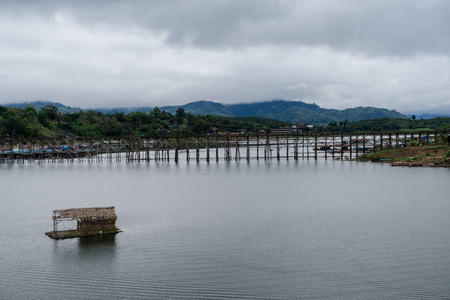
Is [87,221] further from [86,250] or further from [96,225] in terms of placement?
[86,250]

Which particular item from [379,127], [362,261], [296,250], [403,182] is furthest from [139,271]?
[379,127]

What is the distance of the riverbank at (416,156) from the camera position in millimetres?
64438

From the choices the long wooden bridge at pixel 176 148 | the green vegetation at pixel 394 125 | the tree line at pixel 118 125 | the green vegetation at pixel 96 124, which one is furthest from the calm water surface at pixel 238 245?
the green vegetation at pixel 394 125

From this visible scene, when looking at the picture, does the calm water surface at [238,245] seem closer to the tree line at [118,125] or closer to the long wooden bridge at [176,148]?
the long wooden bridge at [176,148]

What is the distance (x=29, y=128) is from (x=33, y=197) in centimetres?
8123

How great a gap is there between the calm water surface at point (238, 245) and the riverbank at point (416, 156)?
1835 cm

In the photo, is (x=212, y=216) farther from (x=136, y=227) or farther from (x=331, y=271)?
(x=331, y=271)

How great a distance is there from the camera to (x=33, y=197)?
42.4 m

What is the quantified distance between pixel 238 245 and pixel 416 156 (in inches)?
2064

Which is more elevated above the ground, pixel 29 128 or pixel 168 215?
pixel 29 128

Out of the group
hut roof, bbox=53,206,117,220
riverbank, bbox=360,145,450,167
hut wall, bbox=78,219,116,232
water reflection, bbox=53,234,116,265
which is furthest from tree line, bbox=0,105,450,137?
water reflection, bbox=53,234,116,265

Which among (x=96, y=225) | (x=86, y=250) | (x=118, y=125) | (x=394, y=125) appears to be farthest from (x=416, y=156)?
(x=394, y=125)

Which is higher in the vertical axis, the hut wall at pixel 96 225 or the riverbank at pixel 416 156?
the riverbank at pixel 416 156

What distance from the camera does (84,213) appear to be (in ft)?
86.2
